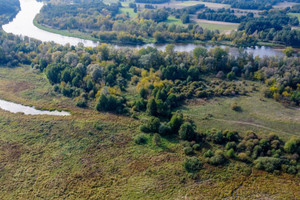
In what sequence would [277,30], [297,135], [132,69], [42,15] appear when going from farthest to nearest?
[42,15] < [277,30] < [132,69] < [297,135]

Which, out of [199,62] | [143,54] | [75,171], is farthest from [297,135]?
[143,54]

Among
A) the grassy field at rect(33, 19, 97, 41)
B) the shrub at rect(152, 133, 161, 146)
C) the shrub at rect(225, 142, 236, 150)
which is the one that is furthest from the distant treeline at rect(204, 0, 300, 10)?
the shrub at rect(152, 133, 161, 146)

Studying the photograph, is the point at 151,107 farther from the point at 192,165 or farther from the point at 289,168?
the point at 289,168

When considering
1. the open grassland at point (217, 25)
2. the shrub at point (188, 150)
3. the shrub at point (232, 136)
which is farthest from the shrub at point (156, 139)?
the open grassland at point (217, 25)

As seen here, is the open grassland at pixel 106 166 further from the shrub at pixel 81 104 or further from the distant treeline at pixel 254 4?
the distant treeline at pixel 254 4

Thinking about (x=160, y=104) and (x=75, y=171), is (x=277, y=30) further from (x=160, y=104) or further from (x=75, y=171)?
(x=75, y=171)

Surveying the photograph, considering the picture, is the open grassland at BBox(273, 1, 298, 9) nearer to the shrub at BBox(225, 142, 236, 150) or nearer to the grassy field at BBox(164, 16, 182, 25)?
the grassy field at BBox(164, 16, 182, 25)
